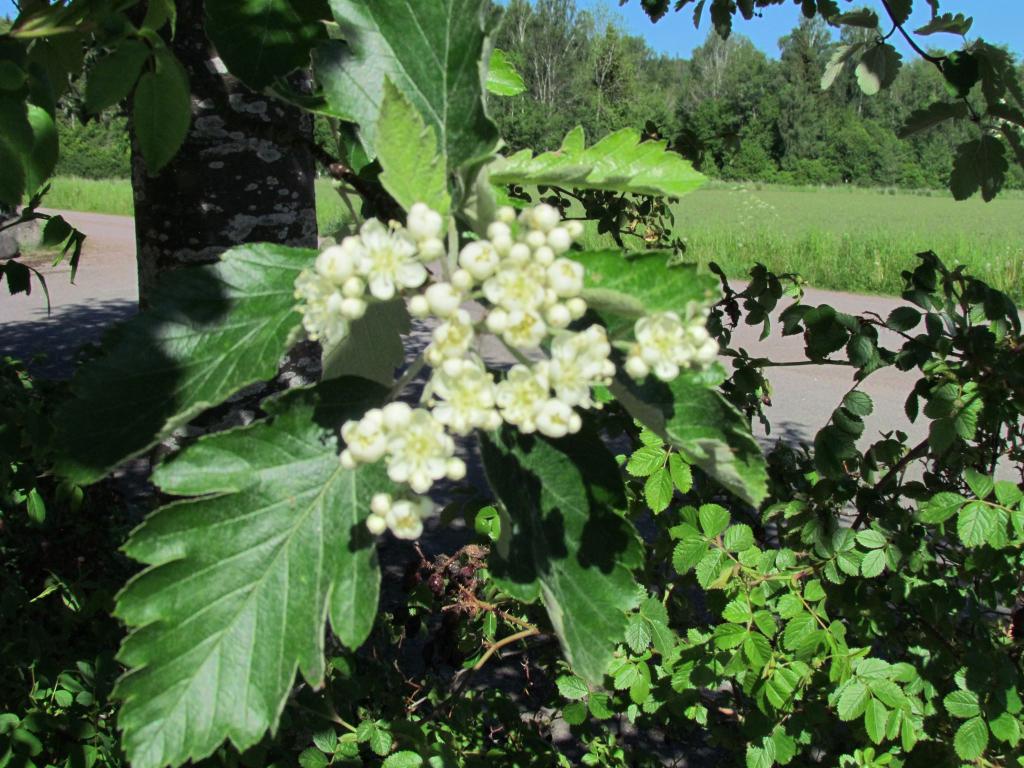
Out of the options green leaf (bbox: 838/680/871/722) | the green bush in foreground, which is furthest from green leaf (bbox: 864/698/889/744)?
the green bush in foreground

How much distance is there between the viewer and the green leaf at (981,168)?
225 centimetres

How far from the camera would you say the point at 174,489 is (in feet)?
2.50

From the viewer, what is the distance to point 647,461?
1.90m

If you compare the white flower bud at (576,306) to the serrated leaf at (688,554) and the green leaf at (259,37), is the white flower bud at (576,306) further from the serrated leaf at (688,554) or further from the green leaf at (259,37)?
the serrated leaf at (688,554)

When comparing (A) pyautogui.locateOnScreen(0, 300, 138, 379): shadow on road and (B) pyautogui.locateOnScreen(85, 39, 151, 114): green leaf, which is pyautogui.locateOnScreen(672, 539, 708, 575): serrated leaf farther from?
(A) pyautogui.locateOnScreen(0, 300, 138, 379): shadow on road

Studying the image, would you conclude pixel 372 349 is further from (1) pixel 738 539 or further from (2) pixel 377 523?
(1) pixel 738 539

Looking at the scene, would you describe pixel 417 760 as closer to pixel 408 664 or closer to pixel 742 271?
pixel 408 664

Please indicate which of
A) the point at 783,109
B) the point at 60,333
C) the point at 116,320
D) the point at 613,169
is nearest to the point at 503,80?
the point at 613,169

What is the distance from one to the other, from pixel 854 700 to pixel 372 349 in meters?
1.36

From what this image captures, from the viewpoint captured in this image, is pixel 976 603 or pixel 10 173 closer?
pixel 10 173

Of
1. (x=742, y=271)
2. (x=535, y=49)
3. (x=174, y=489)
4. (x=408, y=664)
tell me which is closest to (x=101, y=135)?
Result: (x=535, y=49)

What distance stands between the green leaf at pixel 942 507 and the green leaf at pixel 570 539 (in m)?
1.11

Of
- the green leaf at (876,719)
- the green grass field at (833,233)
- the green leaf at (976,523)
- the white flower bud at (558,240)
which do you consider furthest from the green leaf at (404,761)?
the green grass field at (833,233)

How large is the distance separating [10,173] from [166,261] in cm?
42
